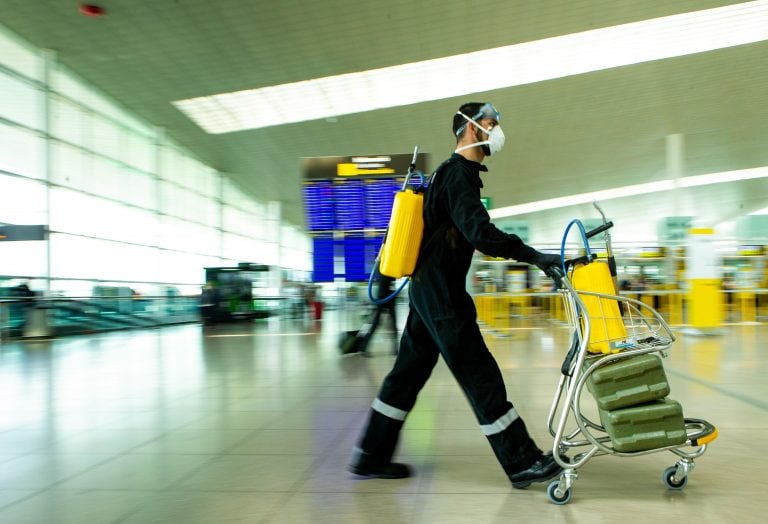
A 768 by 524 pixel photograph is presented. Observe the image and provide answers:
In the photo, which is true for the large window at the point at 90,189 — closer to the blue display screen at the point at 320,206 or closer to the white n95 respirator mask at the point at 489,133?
the blue display screen at the point at 320,206

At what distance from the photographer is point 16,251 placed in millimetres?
14562

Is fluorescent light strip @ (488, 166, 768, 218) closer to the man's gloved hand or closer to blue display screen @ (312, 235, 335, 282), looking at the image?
blue display screen @ (312, 235, 335, 282)

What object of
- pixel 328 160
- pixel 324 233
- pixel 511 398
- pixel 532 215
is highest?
pixel 532 215

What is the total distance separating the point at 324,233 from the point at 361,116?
11.8 meters

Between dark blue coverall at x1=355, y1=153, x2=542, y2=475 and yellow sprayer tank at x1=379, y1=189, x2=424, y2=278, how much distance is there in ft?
0.15

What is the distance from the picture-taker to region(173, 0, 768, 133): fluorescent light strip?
1437 cm

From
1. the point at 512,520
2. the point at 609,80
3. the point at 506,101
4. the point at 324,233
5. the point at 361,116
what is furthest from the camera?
the point at 361,116

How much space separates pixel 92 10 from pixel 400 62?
7383 millimetres

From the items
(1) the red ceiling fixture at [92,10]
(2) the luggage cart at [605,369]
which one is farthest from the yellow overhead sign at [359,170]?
(1) the red ceiling fixture at [92,10]

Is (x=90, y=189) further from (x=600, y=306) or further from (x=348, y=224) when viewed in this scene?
(x=600, y=306)

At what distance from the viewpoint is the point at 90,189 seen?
731 inches

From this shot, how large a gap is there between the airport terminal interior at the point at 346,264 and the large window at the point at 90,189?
10 cm

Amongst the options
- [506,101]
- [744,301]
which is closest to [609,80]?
[506,101]

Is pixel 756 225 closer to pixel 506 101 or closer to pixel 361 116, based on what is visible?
pixel 506 101
